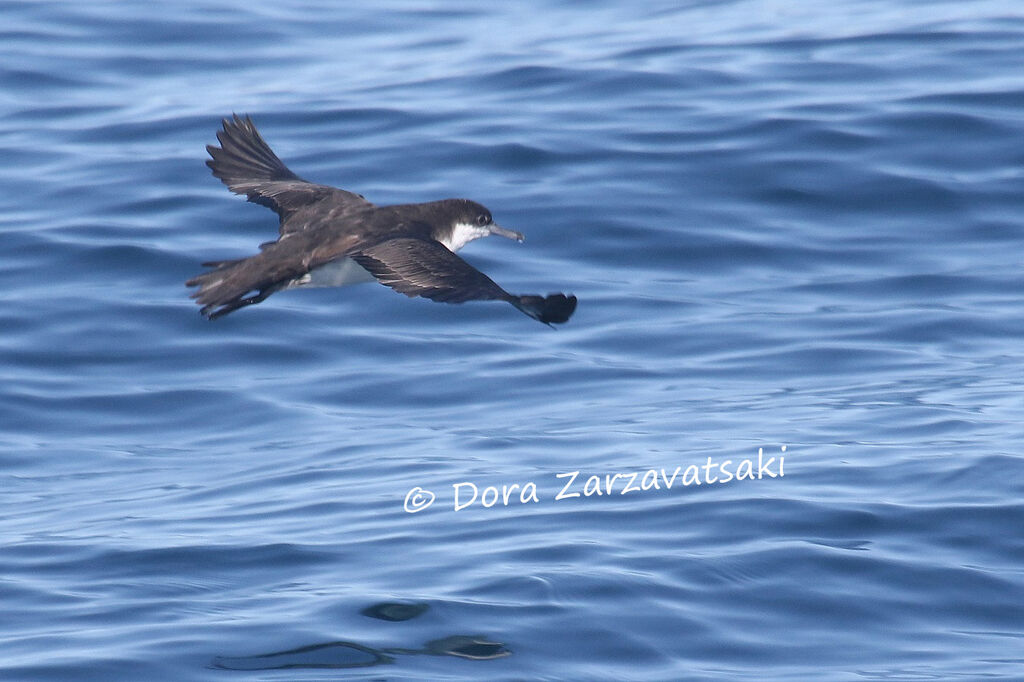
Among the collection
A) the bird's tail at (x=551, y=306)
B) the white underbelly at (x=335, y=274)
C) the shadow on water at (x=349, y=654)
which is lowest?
the shadow on water at (x=349, y=654)

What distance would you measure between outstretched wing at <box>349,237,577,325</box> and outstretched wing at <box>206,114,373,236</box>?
2.69ft

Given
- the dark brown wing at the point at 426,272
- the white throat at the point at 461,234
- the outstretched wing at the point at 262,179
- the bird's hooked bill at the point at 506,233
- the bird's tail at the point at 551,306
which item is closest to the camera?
the bird's tail at the point at 551,306

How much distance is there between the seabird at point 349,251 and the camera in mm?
6414

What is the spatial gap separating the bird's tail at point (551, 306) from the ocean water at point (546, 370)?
175 cm

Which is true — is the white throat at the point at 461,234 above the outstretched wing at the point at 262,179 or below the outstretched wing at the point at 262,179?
below

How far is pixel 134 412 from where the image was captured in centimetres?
1080

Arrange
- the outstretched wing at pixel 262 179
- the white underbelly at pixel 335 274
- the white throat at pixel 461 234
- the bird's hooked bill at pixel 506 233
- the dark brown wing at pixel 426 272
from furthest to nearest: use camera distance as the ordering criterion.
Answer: the bird's hooked bill at pixel 506 233
the outstretched wing at pixel 262 179
the white throat at pixel 461 234
the white underbelly at pixel 335 274
the dark brown wing at pixel 426 272

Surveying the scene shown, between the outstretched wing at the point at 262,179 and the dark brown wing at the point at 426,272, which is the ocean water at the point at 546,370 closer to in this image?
the dark brown wing at the point at 426,272

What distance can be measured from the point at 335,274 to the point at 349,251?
0.27m

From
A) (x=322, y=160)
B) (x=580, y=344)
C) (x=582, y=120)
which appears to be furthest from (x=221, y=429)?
(x=582, y=120)

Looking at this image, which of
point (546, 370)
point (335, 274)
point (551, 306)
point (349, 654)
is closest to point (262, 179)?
point (335, 274)

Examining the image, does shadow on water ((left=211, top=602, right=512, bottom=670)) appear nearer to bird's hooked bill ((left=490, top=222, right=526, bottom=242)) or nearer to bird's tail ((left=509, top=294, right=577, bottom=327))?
bird's tail ((left=509, top=294, right=577, bottom=327))

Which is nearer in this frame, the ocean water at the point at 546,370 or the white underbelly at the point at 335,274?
the white underbelly at the point at 335,274

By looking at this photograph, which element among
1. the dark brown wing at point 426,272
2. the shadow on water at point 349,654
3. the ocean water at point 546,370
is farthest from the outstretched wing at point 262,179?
the shadow on water at point 349,654
